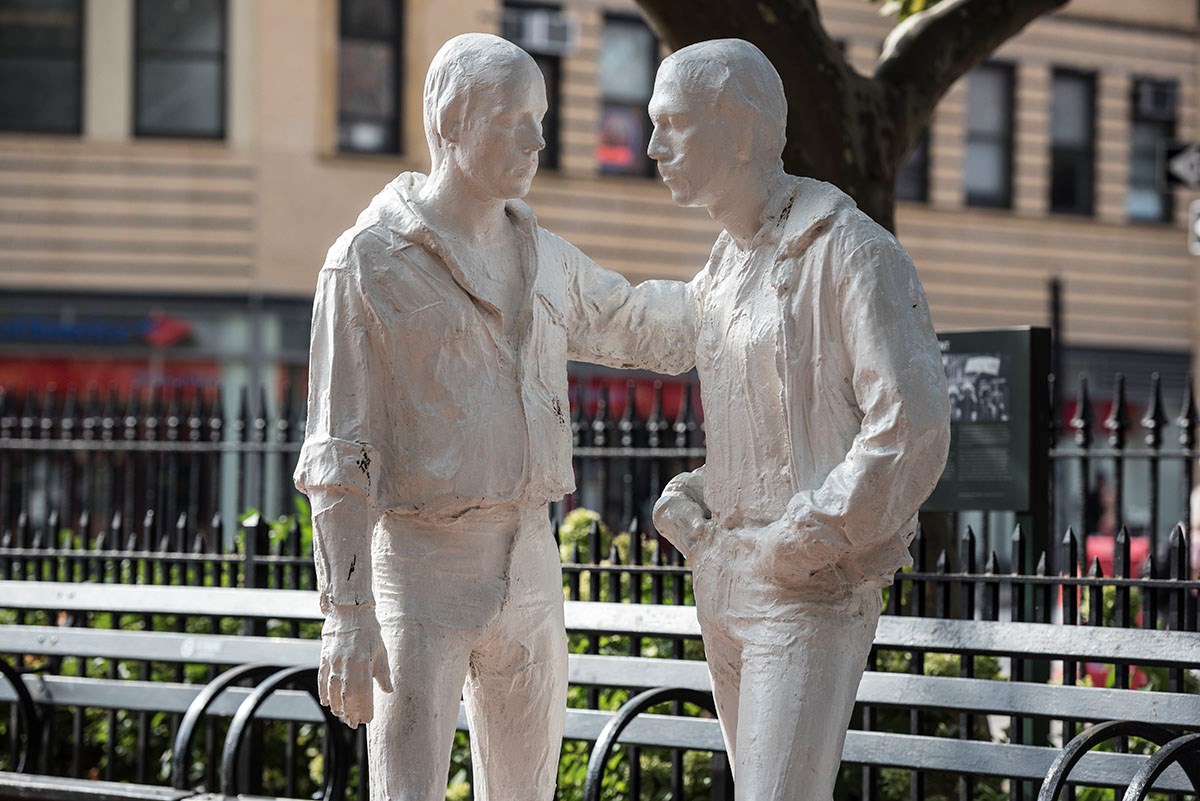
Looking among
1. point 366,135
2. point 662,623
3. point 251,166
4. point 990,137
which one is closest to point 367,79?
point 366,135

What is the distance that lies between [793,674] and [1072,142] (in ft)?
71.3

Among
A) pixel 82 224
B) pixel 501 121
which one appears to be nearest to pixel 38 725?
pixel 501 121

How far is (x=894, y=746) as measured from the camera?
562cm

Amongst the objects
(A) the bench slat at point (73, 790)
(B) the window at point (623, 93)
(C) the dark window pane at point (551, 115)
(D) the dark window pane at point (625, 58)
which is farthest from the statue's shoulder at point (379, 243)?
(D) the dark window pane at point (625, 58)

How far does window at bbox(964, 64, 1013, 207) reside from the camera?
77.6 feet

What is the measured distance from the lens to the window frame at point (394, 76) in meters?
19.9

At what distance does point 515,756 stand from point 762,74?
62.9 inches

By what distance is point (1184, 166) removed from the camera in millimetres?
8789

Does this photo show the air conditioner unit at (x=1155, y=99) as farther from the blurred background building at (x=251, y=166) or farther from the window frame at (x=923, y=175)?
the window frame at (x=923, y=175)

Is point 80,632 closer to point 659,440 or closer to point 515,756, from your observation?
point 659,440

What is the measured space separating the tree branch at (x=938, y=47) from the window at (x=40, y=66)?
13.1 metres

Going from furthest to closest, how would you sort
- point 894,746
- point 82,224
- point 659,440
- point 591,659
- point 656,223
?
point 656,223 < point 82,224 < point 659,440 < point 591,659 < point 894,746

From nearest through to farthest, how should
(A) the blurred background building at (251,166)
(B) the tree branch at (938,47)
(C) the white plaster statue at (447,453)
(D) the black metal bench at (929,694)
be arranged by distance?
1. (C) the white plaster statue at (447,453)
2. (D) the black metal bench at (929,694)
3. (B) the tree branch at (938,47)
4. (A) the blurred background building at (251,166)

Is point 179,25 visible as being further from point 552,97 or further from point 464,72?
point 464,72
